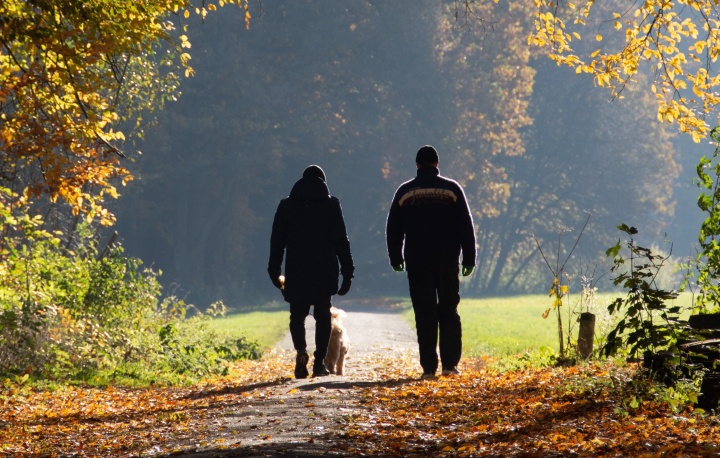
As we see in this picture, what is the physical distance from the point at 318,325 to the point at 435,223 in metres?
1.78

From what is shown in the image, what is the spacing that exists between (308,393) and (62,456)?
2431 mm

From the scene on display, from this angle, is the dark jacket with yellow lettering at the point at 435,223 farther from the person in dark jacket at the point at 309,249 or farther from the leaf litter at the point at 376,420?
the leaf litter at the point at 376,420

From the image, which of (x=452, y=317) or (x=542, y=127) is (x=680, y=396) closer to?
(x=452, y=317)

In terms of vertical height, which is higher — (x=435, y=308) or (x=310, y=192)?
(x=310, y=192)

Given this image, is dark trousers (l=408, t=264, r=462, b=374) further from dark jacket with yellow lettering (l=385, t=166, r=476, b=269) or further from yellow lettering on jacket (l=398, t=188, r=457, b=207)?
yellow lettering on jacket (l=398, t=188, r=457, b=207)

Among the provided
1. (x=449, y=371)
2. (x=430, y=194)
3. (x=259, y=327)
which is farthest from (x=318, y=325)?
(x=259, y=327)

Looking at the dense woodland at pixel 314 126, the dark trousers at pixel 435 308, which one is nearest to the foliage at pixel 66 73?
the dark trousers at pixel 435 308

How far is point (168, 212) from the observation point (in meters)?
46.2

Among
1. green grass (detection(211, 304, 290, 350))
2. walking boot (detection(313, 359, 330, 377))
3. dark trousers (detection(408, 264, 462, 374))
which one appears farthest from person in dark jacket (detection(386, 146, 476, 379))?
green grass (detection(211, 304, 290, 350))

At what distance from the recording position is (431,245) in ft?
34.2

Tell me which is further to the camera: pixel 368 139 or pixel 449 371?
pixel 368 139

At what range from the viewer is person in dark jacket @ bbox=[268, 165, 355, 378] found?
10859 mm

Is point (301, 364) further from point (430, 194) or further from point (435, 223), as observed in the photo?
point (430, 194)

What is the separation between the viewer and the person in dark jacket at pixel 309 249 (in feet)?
35.6
